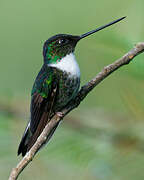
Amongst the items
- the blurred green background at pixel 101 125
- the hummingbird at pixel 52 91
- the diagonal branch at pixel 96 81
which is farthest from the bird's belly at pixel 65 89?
the diagonal branch at pixel 96 81

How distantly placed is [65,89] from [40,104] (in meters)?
0.16

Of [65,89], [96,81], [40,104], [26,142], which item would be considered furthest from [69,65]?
[96,81]

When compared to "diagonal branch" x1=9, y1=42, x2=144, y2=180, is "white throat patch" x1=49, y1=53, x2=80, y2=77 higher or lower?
lower

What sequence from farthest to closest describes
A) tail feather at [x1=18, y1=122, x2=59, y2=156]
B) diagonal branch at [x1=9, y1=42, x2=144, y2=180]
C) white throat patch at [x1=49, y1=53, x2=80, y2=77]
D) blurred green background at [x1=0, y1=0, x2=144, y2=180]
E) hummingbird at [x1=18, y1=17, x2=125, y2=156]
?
white throat patch at [x1=49, y1=53, x2=80, y2=77]
hummingbird at [x1=18, y1=17, x2=125, y2=156]
tail feather at [x1=18, y1=122, x2=59, y2=156]
blurred green background at [x1=0, y1=0, x2=144, y2=180]
diagonal branch at [x1=9, y1=42, x2=144, y2=180]

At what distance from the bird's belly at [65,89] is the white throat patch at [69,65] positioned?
0.03 metres

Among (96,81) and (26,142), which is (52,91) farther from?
(96,81)

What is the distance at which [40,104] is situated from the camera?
6.75ft

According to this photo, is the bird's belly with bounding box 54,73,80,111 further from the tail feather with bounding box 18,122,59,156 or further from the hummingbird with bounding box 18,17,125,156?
the tail feather with bounding box 18,122,59,156

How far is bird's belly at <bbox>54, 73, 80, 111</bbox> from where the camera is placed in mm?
2015

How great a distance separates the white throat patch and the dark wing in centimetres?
7

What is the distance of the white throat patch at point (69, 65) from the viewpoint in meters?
2.06

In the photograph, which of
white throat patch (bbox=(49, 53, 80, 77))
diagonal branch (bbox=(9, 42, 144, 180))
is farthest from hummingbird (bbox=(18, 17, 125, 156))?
diagonal branch (bbox=(9, 42, 144, 180))

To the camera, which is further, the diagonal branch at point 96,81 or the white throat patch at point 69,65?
the white throat patch at point 69,65

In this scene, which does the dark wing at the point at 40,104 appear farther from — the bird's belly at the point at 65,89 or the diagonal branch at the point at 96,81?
the diagonal branch at the point at 96,81
